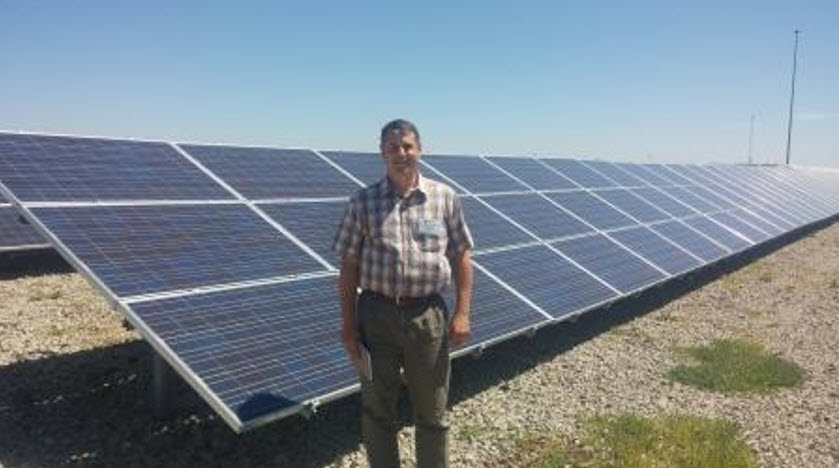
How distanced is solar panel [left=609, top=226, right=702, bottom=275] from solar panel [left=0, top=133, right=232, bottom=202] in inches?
347

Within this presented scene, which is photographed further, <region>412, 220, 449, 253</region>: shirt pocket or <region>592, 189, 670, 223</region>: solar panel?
<region>592, 189, 670, 223</region>: solar panel

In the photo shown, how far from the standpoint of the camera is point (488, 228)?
1262 cm

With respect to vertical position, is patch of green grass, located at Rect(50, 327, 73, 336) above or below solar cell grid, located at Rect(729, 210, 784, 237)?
above

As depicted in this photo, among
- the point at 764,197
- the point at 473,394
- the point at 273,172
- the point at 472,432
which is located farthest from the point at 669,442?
the point at 764,197

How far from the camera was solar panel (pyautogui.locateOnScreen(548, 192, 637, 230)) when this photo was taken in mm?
16172

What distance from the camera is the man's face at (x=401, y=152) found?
19.0 feet

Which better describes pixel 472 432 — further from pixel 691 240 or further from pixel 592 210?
pixel 691 240

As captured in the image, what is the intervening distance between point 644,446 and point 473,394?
91.6 inches

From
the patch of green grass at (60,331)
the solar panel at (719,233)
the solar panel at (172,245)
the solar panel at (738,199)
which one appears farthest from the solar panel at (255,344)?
the solar panel at (738,199)

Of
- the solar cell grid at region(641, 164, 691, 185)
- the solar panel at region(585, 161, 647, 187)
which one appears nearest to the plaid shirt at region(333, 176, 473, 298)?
the solar panel at region(585, 161, 647, 187)

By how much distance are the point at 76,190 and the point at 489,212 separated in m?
7.00

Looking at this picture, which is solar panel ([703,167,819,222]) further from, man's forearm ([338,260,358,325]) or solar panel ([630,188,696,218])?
man's forearm ([338,260,358,325])

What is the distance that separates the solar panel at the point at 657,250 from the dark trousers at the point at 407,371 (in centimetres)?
967

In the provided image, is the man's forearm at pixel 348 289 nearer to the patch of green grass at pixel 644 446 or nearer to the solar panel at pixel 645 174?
the patch of green grass at pixel 644 446
